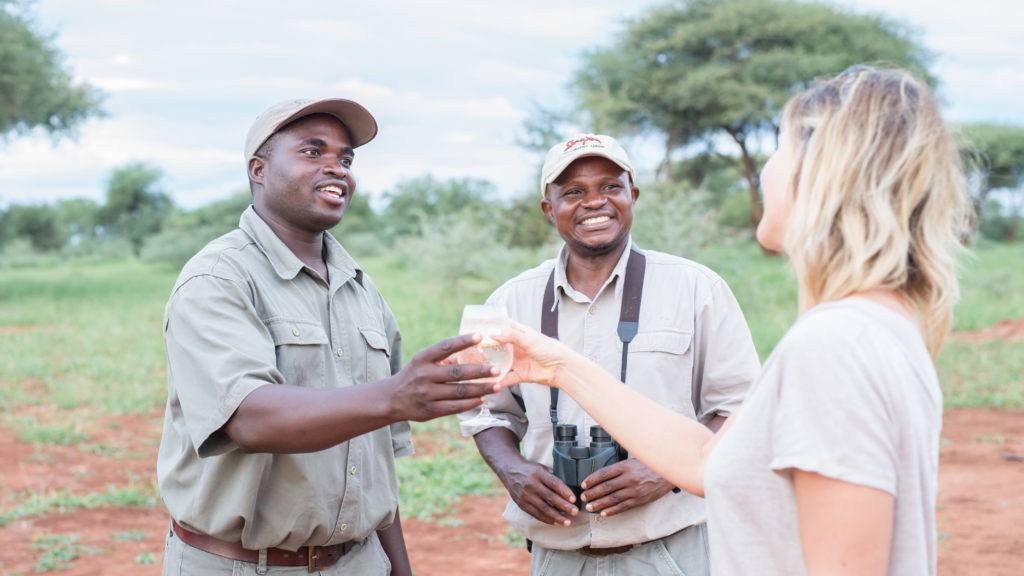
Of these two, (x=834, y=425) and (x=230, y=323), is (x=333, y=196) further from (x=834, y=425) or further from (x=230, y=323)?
(x=834, y=425)

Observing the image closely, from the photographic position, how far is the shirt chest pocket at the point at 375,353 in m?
2.82

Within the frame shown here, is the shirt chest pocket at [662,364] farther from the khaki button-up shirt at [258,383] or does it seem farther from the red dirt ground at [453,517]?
the red dirt ground at [453,517]

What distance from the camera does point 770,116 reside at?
2469cm

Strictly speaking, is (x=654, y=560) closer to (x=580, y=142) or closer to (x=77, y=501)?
(x=580, y=142)

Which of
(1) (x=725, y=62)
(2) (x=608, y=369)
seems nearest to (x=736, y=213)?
(1) (x=725, y=62)

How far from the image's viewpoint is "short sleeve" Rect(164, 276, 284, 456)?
7.41 feet

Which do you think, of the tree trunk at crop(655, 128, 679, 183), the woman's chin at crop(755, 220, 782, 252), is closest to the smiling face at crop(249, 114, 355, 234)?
the woman's chin at crop(755, 220, 782, 252)

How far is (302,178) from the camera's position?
2.76m

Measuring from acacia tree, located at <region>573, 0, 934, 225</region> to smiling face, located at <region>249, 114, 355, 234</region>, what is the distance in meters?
21.5

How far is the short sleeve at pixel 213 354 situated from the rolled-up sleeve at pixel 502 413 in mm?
964

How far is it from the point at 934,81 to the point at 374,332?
27.5 meters

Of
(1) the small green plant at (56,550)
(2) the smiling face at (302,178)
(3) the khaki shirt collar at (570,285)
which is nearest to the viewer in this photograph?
(2) the smiling face at (302,178)

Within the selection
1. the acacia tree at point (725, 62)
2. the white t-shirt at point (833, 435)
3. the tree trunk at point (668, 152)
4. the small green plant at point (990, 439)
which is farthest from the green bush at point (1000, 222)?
the white t-shirt at point (833, 435)

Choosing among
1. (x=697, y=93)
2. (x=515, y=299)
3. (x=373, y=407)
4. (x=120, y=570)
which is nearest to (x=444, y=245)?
(x=697, y=93)
